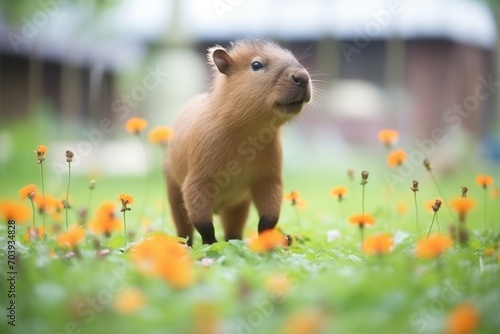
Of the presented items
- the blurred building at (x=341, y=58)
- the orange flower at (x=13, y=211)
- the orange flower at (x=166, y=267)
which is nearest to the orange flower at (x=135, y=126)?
the orange flower at (x=13, y=211)

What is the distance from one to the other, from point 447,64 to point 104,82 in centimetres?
853

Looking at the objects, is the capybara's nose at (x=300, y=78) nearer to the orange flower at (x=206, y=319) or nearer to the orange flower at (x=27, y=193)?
the orange flower at (x=27, y=193)

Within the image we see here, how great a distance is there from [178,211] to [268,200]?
0.82 meters

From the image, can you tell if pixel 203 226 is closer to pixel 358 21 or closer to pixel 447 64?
pixel 358 21

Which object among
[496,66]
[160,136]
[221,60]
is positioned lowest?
[160,136]

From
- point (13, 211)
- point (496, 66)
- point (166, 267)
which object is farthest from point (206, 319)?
point (496, 66)

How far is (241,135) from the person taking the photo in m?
3.60

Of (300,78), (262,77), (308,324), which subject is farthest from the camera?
(262,77)

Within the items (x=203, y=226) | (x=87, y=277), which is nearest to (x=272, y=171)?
(x=203, y=226)

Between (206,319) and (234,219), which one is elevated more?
(206,319)

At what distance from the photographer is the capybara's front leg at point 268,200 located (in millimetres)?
3637

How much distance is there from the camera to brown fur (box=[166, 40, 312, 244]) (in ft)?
11.3

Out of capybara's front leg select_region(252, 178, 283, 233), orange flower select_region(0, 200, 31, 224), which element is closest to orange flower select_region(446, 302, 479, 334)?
orange flower select_region(0, 200, 31, 224)

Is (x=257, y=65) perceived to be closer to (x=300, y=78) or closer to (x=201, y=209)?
(x=300, y=78)
